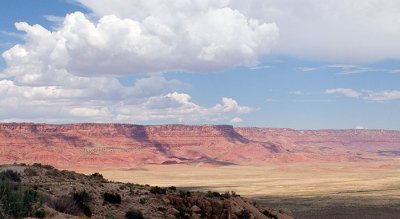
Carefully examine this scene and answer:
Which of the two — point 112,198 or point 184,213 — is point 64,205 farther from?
point 184,213

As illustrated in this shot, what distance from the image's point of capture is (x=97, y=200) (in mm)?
25781

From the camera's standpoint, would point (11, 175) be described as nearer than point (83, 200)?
No

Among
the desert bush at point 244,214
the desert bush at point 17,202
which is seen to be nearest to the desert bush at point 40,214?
the desert bush at point 17,202

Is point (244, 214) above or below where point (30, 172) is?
below

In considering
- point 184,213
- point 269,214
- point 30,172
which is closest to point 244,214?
point 184,213

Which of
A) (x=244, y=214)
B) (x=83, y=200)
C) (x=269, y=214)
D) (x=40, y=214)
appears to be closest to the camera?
(x=40, y=214)

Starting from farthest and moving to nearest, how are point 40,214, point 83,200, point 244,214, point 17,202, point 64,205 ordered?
point 244,214, point 83,200, point 64,205, point 17,202, point 40,214

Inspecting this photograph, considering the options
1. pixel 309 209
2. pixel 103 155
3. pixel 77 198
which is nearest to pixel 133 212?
pixel 77 198

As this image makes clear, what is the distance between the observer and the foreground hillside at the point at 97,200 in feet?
67.1

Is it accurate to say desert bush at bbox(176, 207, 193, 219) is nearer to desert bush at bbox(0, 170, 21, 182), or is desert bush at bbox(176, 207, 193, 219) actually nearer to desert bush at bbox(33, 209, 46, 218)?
desert bush at bbox(0, 170, 21, 182)

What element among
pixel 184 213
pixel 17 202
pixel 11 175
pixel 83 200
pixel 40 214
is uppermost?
pixel 11 175

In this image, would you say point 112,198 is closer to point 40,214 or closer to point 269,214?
point 40,214

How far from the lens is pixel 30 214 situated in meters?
18.5

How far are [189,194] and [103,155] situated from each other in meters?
154
